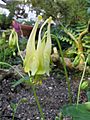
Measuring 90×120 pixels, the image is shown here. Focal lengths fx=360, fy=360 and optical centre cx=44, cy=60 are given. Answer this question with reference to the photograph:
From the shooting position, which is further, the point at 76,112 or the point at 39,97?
the point at 39,97

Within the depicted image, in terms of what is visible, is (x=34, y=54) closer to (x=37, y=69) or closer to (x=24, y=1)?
(x=37, y=69)

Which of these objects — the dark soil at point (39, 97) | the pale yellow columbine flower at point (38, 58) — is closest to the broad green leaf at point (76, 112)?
the pale yellow columbine flower at point (38, 58)

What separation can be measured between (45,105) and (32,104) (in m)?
0.06

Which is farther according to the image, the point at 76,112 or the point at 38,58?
the point at 38,58

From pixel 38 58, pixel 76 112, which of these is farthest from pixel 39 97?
pixel 76 112

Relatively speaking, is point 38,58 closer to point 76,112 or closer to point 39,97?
point 76,112

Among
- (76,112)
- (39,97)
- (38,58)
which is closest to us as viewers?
(76,112)

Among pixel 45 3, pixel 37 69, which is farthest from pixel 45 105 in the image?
pixel 45 3

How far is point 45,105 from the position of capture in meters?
1.74

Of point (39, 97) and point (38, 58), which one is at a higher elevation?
point (38, 58)

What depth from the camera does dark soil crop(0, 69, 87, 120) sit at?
5.39ft

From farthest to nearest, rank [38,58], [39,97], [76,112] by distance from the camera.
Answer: [39,97] < [38,58] < [76,112]

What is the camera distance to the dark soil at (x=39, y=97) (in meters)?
1.64

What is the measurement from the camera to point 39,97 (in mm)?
1825
